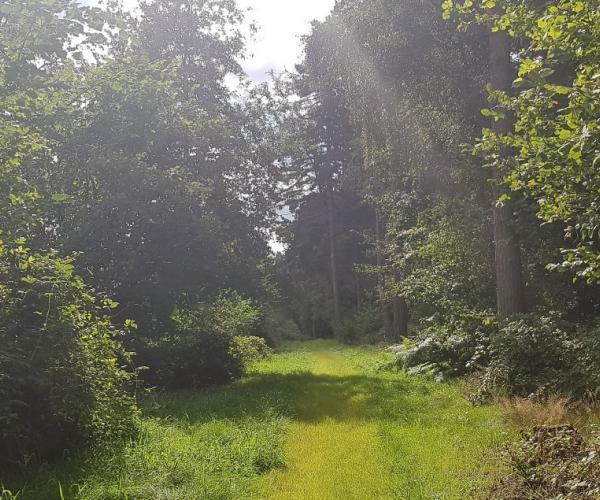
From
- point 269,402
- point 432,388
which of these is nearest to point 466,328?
point 432,388

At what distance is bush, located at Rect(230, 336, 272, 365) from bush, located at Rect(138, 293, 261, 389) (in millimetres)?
506

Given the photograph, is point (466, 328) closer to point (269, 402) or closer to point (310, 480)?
point (269, 402)

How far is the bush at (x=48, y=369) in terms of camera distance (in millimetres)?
5961

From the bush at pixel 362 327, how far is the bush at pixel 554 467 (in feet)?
86.2

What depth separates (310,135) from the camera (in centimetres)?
3888

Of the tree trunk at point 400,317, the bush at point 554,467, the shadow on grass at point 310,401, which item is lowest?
the shadow on grass at point 310,401

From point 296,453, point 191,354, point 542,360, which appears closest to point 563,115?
point 296,453

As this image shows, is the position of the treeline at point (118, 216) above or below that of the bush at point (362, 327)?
above

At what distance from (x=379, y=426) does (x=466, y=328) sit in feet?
18.5

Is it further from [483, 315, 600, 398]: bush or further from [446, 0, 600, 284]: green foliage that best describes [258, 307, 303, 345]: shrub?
[446, 0, 600, 284]: green foliage

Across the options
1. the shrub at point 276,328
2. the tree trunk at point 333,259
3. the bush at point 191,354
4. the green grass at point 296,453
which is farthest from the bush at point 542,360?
the tree trunk at point 333,259

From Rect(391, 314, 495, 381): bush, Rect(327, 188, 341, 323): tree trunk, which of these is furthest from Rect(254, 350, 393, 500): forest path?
Rect(327, 188, 341, 323): tree trunk

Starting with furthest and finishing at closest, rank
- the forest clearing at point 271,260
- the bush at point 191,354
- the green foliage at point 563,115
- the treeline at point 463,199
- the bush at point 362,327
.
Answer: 1. the bush at point 362,327
2. the bush at point 191,354
3. the treeline at point 463,199
4. the forest clearing at point 271,260
5. the green foliage at point 563,115

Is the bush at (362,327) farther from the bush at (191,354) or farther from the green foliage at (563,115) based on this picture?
the green foliage at (563,115)
